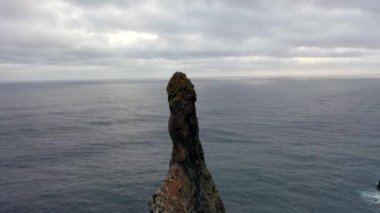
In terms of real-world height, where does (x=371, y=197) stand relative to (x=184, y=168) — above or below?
below

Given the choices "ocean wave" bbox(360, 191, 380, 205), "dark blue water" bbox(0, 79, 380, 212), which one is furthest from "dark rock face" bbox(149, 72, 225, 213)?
"ocean wave" bbox(360, 191, 380, 205)

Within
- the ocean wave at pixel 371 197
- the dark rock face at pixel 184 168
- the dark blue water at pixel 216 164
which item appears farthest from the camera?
the dark blue water at pixel 216 164

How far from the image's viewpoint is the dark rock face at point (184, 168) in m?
34.2

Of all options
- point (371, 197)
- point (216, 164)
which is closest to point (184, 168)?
point (371, 197)

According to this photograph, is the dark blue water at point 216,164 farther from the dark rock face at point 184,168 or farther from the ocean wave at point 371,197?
the dark rock face at point 184,168

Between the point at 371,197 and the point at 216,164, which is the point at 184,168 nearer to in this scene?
the point at 371,197

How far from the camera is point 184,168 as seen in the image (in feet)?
117

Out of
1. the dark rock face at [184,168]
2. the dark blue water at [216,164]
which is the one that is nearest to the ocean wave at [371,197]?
the dark blue water at [216,164]

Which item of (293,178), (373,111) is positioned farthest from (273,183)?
(373,111)

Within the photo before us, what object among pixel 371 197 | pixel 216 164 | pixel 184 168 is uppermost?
pixel 184 168

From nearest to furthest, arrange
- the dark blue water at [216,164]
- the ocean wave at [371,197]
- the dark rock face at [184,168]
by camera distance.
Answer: the dark rock face at [184,168]
the ocean wave at [371,197]
the dark blue water at [216,164]

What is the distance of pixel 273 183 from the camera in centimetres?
8200

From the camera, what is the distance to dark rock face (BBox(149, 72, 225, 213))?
Answer: 34.2 meters

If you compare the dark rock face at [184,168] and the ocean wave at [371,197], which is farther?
the ocean wave at [371,197]
